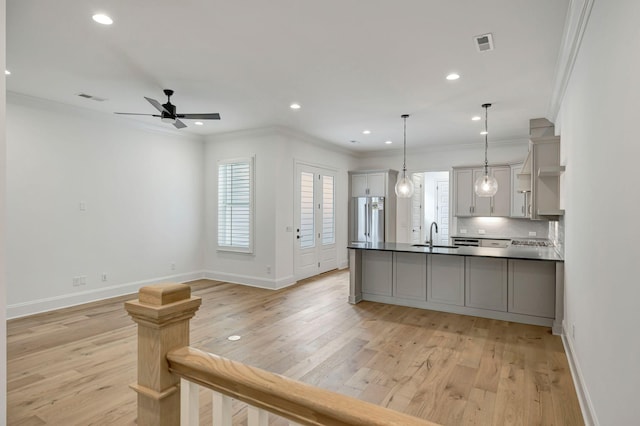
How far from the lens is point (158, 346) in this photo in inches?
40.9

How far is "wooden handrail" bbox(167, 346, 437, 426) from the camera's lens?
0.74m

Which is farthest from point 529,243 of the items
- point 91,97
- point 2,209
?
point 91,97

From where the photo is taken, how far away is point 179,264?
22.4 ft

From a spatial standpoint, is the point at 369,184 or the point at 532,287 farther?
the point at 369,184

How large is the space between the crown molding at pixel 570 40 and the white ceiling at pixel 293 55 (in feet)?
0.27

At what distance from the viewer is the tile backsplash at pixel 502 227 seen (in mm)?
7133

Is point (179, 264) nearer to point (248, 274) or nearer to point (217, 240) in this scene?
point (217, 240)

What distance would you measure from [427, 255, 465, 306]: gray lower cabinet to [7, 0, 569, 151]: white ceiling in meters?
2.21

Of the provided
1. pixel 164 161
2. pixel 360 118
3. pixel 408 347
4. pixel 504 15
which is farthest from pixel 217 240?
pixel 504 15

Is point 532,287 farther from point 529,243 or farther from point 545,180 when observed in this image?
point 529,243

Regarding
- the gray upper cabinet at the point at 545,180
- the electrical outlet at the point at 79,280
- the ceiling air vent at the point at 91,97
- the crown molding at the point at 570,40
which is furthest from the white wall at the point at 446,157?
the electrical outlet at the point at 79,280

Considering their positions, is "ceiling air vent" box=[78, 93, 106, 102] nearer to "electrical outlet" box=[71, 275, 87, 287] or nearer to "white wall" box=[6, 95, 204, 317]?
"white wall" box=[6, 95, 204, 317]

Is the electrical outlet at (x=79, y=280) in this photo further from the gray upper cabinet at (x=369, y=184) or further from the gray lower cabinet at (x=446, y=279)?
the gray upper cabinet at (x=369, y=184)

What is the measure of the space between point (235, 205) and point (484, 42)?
16.6 feet
